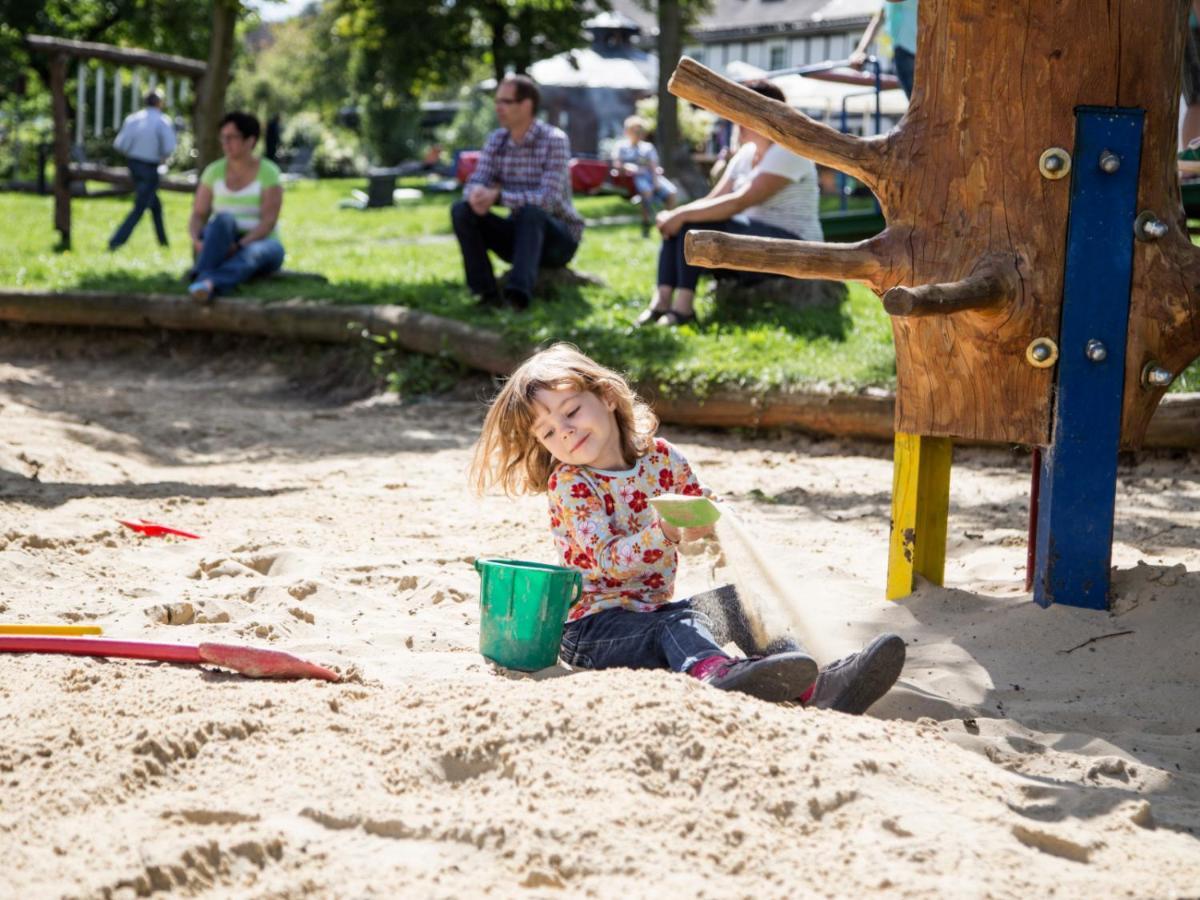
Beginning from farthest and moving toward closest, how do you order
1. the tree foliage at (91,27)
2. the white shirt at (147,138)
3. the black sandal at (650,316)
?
1. the tree foliage at (91,27)
2. the white shirt at (147,138)
3. the black sandal at (650,316)

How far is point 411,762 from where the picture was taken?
2252 millimetres

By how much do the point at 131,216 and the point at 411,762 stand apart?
11.5 meters

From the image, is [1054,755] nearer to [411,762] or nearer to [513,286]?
[411,762]

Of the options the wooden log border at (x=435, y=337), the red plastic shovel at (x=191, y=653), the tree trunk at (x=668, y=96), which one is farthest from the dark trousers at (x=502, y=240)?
the tree trunk at (x=668, y=96)

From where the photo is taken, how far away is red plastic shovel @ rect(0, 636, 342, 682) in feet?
9.21

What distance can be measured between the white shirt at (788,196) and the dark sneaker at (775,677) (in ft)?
14.5

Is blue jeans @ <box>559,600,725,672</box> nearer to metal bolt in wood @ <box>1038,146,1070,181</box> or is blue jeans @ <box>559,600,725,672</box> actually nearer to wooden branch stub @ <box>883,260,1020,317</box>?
wooden branch stub @ <box>883,260,1020,317</box>

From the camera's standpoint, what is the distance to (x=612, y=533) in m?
3.17

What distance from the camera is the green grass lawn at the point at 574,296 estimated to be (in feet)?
19.7

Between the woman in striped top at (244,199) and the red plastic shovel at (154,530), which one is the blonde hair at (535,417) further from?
the woman in striped top at (244,199)

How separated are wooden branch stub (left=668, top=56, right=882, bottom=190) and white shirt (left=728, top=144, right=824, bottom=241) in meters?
3.50

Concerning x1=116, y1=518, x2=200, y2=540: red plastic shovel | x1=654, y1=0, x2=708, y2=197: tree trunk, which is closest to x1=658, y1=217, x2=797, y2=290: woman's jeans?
x1=116, y1=518, x2=200, y2=540: red plastic shovel

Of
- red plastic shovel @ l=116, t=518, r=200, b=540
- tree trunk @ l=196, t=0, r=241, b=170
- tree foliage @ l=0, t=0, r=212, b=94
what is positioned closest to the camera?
red plastic shovel @ l=116, t=518, r=200, b=540

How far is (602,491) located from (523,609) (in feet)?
1.20
